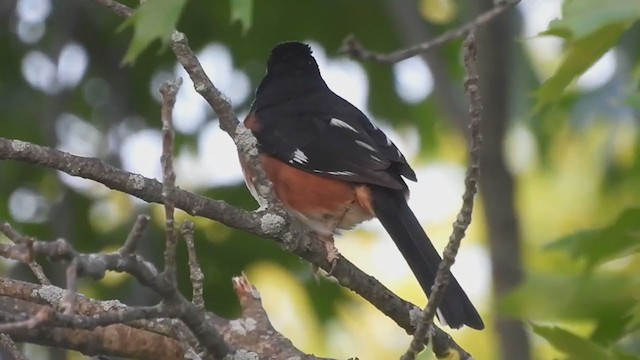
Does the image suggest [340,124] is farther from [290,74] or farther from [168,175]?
[168,175]

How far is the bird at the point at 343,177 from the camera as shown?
9.54 feet

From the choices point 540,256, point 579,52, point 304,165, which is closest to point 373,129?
point 304,165

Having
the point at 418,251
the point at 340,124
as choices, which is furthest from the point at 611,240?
the point at 340,124

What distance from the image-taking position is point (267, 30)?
4.21m

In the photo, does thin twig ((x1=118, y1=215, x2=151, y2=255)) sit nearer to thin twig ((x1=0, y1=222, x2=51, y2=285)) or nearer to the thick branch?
thin twig ((x1=0, y1=222, x2=51, y2=285))

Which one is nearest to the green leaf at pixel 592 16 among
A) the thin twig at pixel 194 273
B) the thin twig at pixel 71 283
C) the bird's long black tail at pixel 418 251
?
the thin twig at pixel 194 273

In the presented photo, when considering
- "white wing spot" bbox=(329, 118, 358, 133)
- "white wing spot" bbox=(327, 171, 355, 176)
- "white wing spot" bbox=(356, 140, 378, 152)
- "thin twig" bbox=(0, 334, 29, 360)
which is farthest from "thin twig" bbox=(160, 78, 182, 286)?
"white wing spot" bbox=(329, 118, 358, 133)

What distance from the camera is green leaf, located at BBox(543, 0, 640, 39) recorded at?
167cm

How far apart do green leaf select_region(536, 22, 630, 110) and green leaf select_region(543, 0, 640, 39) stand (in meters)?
0.15

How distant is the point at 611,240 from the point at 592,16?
1.79ft

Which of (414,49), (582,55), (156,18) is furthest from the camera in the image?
(414,49)

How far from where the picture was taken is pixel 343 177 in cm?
310

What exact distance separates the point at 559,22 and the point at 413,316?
2.66 feet

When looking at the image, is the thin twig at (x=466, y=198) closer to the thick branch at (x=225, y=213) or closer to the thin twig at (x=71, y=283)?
the thick branch at (x=225, y=213)
